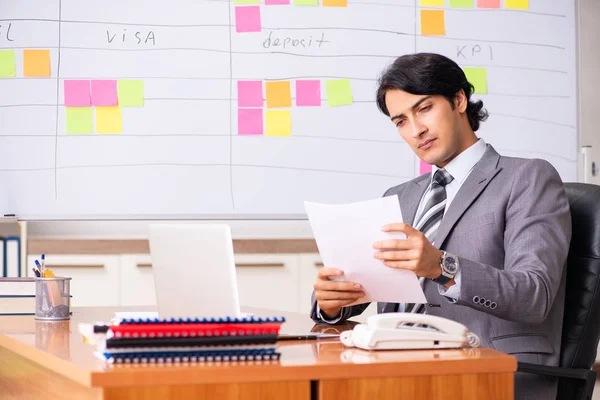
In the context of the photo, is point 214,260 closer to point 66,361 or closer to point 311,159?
point 66,361

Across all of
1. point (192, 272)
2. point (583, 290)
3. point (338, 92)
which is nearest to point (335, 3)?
point (338, 92)

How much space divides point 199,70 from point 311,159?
0.55 metres

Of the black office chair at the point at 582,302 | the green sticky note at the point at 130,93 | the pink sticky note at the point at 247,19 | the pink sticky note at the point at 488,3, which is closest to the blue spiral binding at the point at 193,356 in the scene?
the black office chair at the point at 582,302

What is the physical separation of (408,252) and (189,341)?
Answer: 18.1 inches

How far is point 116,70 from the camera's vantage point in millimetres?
3172

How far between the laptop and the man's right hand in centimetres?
24

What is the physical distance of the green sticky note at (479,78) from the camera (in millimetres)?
3432

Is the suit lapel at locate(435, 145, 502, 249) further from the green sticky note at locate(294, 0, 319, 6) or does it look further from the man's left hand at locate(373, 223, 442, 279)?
the green sticky note at locate(294, 0, 319, 6)

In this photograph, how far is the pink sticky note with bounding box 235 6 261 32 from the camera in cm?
325

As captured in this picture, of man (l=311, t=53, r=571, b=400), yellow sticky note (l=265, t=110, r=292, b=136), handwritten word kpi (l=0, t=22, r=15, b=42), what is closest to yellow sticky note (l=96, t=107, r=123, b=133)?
handwritten word kpi (l=0, t=22, r=15, b=42)

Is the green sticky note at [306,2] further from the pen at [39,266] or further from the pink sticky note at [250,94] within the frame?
the pen at [39,266]

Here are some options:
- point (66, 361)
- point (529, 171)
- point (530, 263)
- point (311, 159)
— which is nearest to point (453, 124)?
point (529, 171)

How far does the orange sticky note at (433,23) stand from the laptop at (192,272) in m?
2.21

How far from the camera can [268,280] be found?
10.6ft
